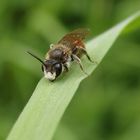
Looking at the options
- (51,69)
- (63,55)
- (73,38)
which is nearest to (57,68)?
(51,69)

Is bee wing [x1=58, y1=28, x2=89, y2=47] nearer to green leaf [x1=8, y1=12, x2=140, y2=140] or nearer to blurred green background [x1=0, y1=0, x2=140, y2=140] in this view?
green leaf [x1=8, y1=12, x2=140, y2=140]

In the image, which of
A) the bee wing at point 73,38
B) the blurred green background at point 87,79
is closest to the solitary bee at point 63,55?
the bee wing at point 73,38

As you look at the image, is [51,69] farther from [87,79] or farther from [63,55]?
[87,79]

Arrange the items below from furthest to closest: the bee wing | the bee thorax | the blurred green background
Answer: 1. the blurred green background
2. the bee wing
3. the bee thorax

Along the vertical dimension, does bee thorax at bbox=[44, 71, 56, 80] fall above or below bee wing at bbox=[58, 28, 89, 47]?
below

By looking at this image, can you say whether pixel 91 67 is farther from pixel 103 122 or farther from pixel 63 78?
pixel 103 122

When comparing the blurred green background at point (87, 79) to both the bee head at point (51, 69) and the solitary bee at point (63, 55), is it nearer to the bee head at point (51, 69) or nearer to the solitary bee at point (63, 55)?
the solitary bee at point (63, 55)

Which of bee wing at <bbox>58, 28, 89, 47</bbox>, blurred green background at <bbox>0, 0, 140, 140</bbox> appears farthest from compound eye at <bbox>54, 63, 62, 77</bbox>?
blurred green background at <bbox>0, 0, 140, 140</bbox>
